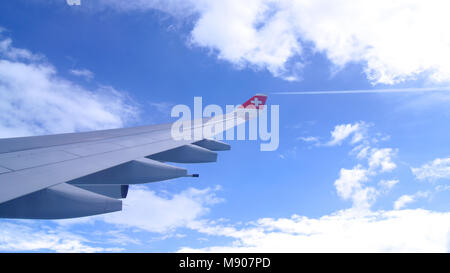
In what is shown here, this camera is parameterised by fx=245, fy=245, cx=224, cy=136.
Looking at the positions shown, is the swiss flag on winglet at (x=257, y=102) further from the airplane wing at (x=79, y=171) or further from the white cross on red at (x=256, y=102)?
the airplane wing at (x=79, y=171)

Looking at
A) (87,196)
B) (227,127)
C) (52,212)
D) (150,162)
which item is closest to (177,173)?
(150,162)

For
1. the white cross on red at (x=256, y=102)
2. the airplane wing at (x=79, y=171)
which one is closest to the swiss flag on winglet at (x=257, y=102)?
the white cross on red at (x=256, y=102)

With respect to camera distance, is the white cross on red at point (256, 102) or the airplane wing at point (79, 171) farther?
the white cross on red at point (256, 102)

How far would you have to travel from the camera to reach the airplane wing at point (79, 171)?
2.58 meters

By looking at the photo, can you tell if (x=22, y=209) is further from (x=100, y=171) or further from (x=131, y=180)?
(x=131, y=180)

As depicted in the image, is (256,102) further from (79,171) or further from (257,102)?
(79,171)

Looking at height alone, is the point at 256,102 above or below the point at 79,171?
above

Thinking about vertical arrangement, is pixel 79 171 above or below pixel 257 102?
below

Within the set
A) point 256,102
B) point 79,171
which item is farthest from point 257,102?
point 79,171

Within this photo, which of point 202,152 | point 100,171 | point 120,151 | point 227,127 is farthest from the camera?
point 227,127

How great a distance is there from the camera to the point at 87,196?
9.39 feet

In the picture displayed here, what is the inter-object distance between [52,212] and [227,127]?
5.63m

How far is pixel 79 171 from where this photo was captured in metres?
3.27

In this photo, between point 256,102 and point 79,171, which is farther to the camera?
point 256,102
